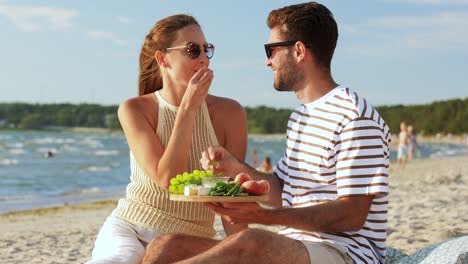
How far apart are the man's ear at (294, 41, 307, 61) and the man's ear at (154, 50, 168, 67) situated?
99 centimetres

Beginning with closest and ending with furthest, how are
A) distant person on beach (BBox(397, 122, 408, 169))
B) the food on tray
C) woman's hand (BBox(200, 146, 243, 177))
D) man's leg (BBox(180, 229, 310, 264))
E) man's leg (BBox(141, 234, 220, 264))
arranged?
man's leg (BBox(180, 229, 310, 264)) < the food on tray < man's leg (BBox(141, 234, 220, 264)) < woman's hand (BBox(200, 146, 243, 177)) < distant person on beach (BBox(397, 122, 408, 169))

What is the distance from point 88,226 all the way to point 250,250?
31.9 feet

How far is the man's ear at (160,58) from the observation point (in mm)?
3936

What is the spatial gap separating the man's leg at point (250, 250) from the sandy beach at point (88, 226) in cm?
447

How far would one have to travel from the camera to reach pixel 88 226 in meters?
12.0

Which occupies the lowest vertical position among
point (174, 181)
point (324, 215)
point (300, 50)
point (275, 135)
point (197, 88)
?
point (275, 135)

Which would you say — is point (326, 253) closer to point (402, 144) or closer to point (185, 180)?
point (185, 180)

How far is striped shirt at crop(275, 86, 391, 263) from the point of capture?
3.00 metres

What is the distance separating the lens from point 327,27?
3.18m

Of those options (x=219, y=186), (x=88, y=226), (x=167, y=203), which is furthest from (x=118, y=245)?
(x=88, y=226)

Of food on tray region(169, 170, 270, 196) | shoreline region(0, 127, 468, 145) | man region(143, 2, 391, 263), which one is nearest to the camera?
man region(143, 2, 391, 263)

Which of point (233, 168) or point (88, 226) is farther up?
point (233, 168)

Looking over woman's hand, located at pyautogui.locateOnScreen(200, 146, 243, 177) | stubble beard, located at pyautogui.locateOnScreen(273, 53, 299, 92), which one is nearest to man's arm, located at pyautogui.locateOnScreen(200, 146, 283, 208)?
woman's hand, located at pyautogui.locateOnScreen(200, 146, 243, 177)

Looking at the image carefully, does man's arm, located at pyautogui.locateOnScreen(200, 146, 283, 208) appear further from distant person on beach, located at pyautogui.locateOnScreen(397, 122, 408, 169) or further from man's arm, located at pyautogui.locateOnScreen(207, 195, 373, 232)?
distant person on beach, located at pyautogui.locateOnScreen(397, 122, 408, 169)
